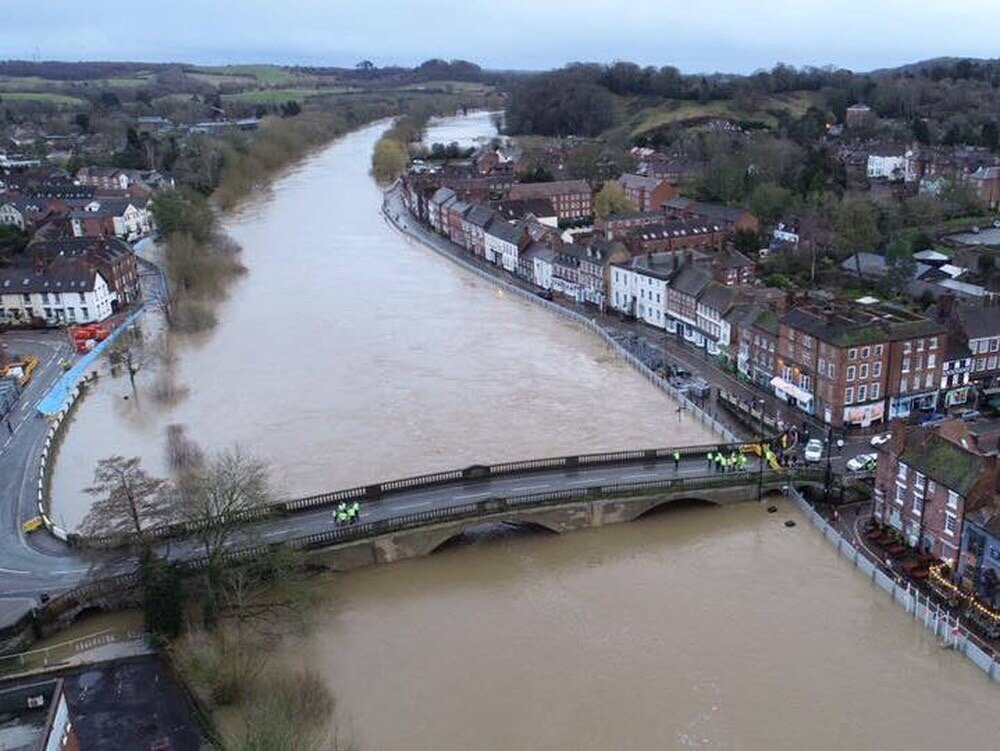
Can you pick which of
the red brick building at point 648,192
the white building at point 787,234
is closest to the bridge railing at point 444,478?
the white building at point 787,234

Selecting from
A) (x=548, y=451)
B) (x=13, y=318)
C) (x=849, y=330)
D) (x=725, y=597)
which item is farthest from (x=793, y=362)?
(x=13, y=318)

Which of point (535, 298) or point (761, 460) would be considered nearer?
point (761, 460)

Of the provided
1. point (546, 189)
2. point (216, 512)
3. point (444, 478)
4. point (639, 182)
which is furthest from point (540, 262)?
point (216, 512)

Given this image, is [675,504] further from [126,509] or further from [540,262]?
[540,262]

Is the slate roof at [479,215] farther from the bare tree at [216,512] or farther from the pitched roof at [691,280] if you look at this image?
the bare tree at [216,512]

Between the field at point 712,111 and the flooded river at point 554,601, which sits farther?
the field at point 712,111
